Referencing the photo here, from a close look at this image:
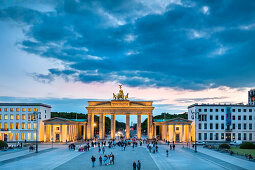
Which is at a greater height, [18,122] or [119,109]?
[119,109]

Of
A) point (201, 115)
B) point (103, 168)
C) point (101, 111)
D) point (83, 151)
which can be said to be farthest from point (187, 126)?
point (103, 168)

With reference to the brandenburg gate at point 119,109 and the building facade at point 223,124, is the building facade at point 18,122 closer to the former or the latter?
the brandenburg gate at point 119,109

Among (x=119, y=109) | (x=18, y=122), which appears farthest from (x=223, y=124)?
(x=18, y=122)

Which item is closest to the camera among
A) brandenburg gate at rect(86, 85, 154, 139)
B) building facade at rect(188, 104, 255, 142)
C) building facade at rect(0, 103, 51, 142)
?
building facade at rect(0, 103, 51, 142)

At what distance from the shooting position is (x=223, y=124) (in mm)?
88750

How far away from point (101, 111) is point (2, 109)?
34479mm

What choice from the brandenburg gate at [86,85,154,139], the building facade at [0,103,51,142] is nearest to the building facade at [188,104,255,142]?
the brandenburg gate at [86,85,154,139]

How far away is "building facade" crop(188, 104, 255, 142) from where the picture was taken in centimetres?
8831

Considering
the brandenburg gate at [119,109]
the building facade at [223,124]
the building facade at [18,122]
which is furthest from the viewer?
the brandenburg gate at [119,109]

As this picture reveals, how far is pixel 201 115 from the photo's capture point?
8862 centimetres

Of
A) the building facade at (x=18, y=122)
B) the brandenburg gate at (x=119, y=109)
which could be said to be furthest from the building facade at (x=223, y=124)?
the building facade at (x=18, y=122)

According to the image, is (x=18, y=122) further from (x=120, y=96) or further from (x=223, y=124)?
(x=223, y=124)

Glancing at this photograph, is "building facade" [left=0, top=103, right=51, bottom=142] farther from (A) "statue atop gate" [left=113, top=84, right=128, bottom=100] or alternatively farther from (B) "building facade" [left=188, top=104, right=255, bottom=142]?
(B) "building facade" [left=188, top=104, right=255, bottom=142]

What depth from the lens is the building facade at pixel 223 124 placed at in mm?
88312
